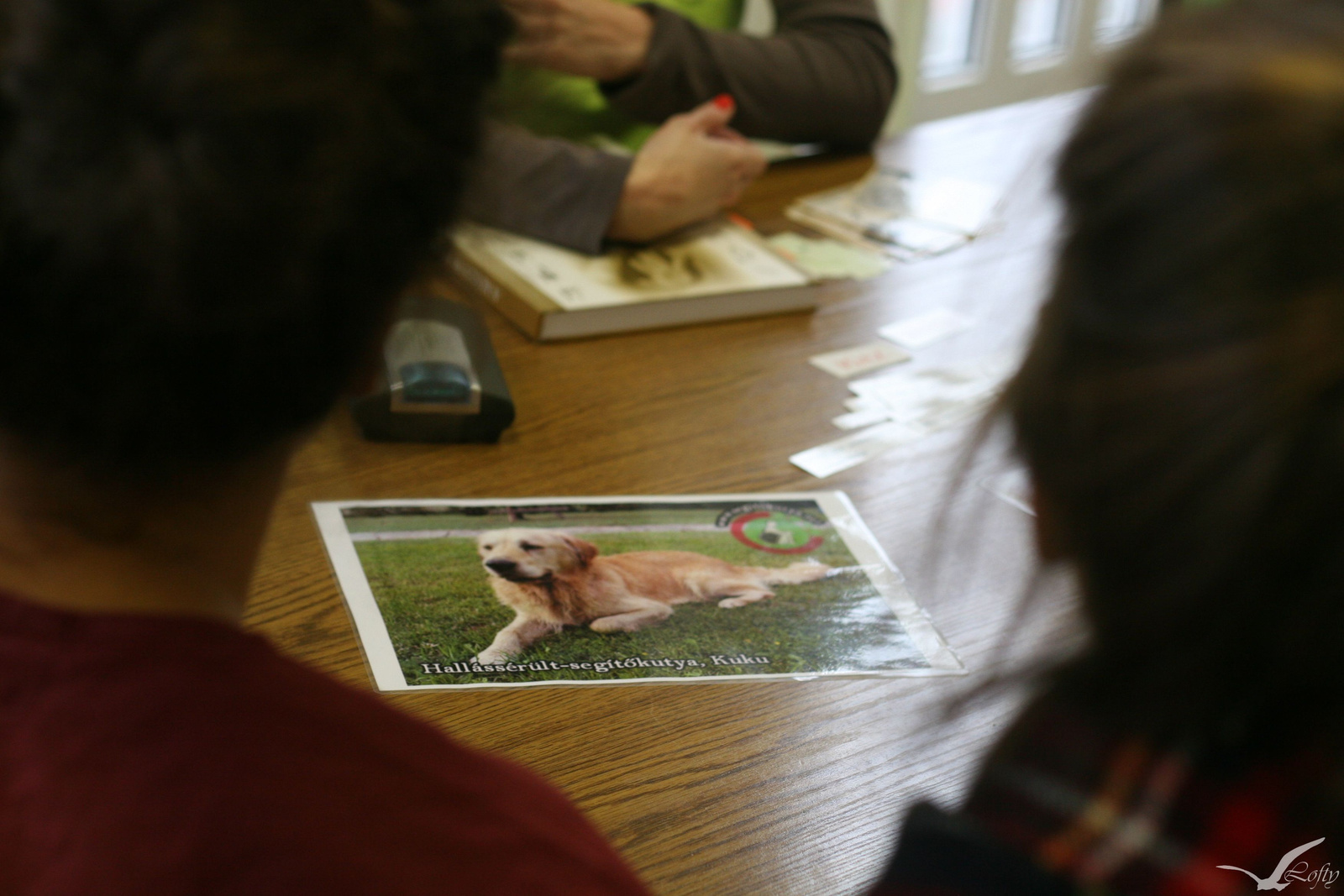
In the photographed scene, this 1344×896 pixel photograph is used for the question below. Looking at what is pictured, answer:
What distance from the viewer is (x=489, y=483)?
91cm

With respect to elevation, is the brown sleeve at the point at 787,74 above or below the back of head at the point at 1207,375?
below

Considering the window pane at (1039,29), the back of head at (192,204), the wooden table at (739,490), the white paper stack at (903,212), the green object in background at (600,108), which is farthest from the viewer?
the window pane at (1039,29)

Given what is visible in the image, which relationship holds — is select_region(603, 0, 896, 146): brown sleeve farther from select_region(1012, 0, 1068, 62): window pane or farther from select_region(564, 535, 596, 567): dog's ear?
select_region(1012, 0, 1068, 62): window pane

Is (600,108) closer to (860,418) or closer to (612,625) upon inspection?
(860,418)

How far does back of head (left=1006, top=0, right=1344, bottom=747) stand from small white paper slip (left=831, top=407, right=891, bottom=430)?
24.0 inches

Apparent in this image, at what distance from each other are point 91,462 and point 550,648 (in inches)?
15.6

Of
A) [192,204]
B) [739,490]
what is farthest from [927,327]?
[192,204]

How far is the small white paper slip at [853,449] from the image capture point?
97 cm

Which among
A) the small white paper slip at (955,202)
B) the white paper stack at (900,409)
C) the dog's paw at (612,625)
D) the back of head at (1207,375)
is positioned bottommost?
the white paper stack at (900,409)

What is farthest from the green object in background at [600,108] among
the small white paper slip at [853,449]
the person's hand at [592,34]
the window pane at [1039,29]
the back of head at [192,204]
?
the window pane at [1039,29]

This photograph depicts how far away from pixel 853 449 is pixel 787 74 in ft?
2.21

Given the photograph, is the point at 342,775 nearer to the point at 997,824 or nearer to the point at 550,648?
the point at 997,824

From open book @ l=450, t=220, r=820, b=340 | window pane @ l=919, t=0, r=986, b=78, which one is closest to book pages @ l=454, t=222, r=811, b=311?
open book @ l=450, t=220, r=820, b=340

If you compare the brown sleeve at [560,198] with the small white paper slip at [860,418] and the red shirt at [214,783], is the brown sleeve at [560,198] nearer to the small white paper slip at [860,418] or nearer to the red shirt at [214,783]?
the small white paper slip at [860,418]
